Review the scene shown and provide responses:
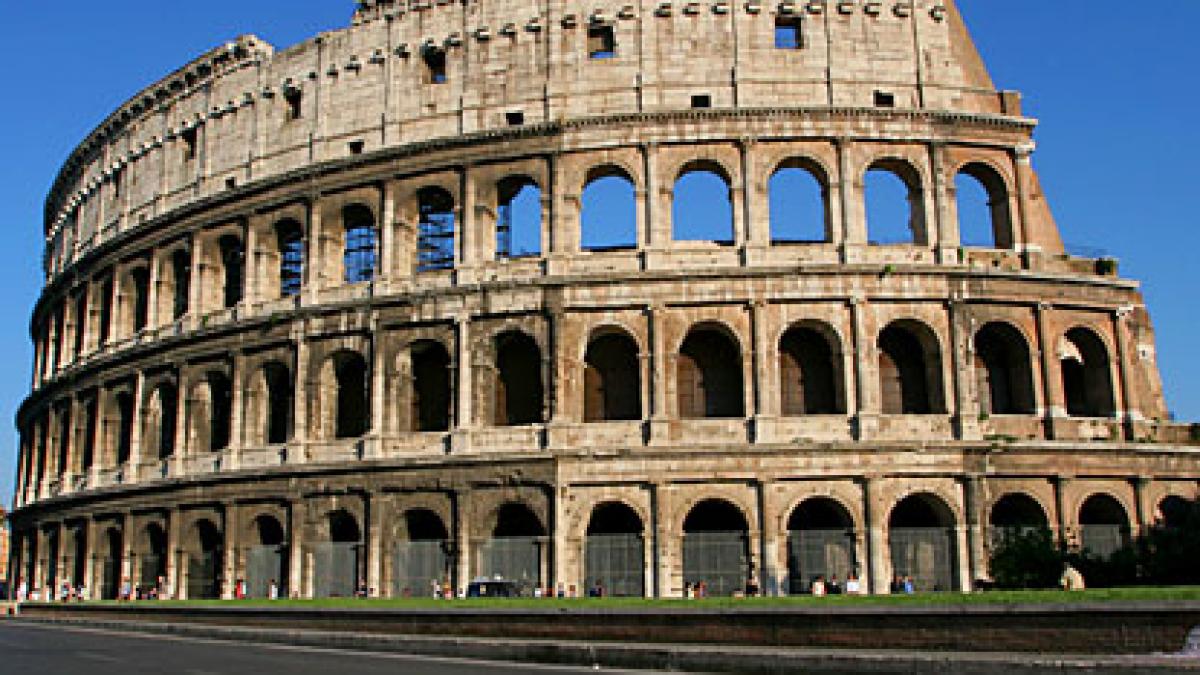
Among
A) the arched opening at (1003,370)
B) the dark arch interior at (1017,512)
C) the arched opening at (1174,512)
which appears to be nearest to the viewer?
the arched opening at (1174,512)

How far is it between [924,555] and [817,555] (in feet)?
8.46

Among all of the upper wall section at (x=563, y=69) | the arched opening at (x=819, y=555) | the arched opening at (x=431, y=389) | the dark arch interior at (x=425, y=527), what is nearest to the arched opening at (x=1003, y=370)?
the arched opening at (x=819, y=555)

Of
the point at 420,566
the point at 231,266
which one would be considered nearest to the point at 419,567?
the point at 420,566

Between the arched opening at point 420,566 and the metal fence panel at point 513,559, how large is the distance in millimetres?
1069

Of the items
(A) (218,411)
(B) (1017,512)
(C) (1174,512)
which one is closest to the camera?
(C) (1174,512)

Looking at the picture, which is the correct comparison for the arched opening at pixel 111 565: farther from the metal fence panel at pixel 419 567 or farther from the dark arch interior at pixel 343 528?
the metal fence panel at pixel 419 567

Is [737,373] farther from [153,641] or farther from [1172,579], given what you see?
[153,641]

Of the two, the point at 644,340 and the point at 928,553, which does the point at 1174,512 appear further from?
the point at 644,340

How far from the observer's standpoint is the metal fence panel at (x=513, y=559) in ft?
85.1

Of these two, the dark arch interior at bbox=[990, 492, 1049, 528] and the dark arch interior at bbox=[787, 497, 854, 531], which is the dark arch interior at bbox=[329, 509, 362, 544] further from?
the dark arch interior at bbox=[990, 492, 1049, 528]

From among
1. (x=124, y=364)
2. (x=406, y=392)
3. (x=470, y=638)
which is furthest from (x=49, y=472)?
(x=470, y=638)

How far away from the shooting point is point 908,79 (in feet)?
93.0

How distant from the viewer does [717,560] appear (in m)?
25.4

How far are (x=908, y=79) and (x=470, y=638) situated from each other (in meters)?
19.4
